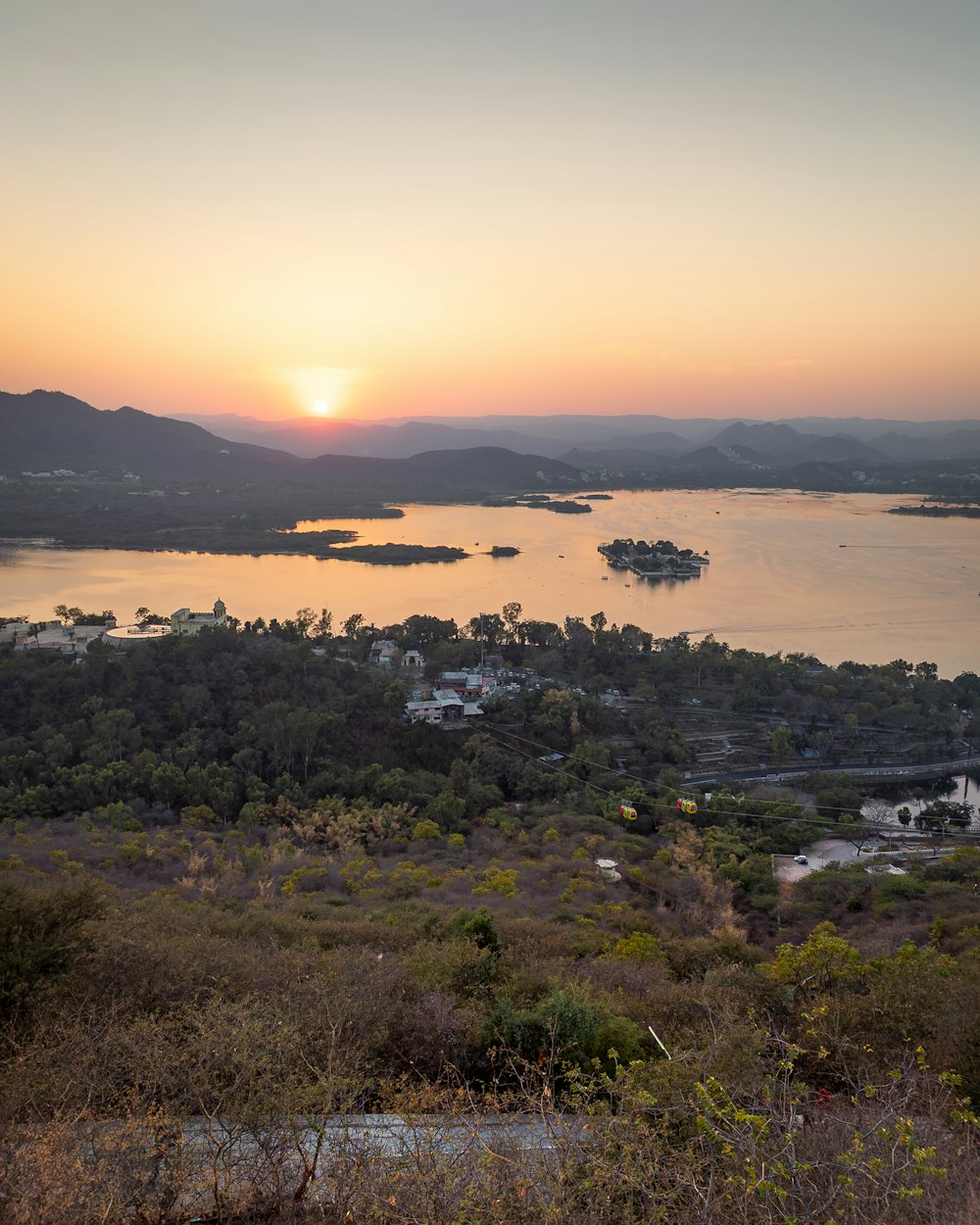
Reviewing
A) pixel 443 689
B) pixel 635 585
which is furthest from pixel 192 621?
pixel 635 585

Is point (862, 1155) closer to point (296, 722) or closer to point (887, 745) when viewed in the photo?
point (296, 722)

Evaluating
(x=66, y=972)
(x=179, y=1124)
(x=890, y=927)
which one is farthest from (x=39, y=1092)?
(x=890, y=927)

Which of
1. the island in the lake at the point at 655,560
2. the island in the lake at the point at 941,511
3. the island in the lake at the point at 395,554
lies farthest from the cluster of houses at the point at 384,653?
the island in the lake at the point at 941,511

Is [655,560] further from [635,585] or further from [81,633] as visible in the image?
[81,633]

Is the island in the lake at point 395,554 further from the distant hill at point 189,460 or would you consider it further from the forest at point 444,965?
the distant hill at point 189,460

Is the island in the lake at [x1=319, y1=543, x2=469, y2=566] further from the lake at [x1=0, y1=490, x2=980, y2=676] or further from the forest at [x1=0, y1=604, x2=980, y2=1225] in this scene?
the forest at [x1=0, y1=604, x2=980, y2=1225]
